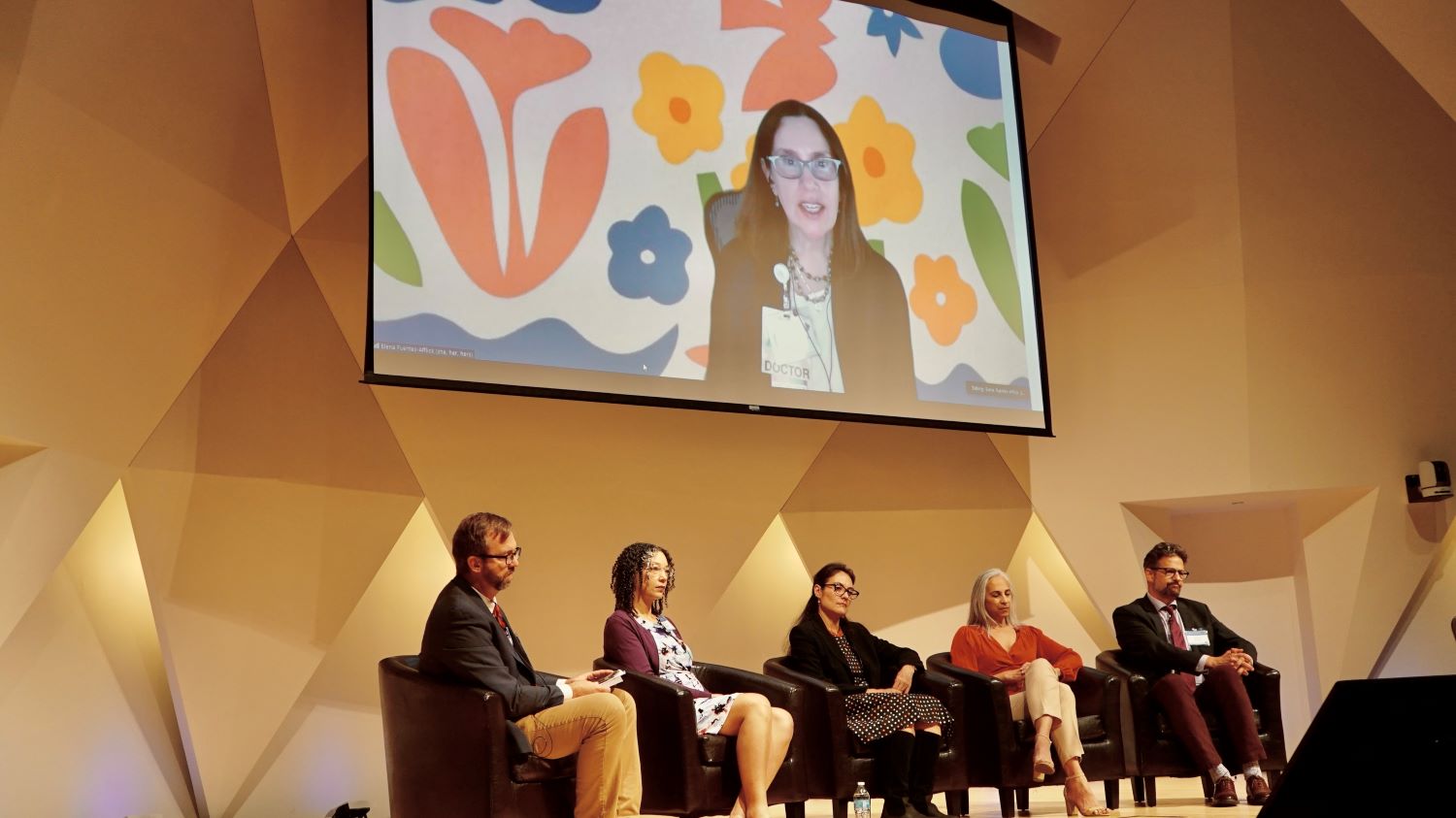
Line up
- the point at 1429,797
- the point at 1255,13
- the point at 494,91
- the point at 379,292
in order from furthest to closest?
the point at 1255,13, the point at 494,91, the point at 379,292, the point at 1429,797

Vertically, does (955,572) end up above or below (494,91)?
below

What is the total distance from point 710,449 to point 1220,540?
10.4ft

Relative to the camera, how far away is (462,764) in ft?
10.9

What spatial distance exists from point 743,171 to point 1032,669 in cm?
249

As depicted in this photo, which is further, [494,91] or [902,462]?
[902,462]

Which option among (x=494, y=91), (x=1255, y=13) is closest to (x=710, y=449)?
(x=494, y=91)

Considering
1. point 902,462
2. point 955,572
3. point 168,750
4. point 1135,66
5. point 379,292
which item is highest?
point 1135,66

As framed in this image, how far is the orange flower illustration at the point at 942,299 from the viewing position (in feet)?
18.5

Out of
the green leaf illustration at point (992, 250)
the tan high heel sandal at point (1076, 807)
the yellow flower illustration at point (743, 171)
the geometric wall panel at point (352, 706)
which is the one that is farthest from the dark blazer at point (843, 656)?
the yellow flower illustration at point (743, 171)

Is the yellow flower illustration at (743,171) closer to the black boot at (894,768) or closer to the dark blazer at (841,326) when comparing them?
the dark blazer at (841,326)

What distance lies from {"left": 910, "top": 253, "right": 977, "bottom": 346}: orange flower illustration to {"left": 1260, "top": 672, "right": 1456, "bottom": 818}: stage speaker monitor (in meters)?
4.18

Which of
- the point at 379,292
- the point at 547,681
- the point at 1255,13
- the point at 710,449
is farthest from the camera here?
the point at 1255,13

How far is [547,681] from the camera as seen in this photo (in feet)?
12.6

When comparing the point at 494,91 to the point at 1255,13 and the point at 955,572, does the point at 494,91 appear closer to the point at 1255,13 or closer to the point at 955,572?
the point at 955,572
